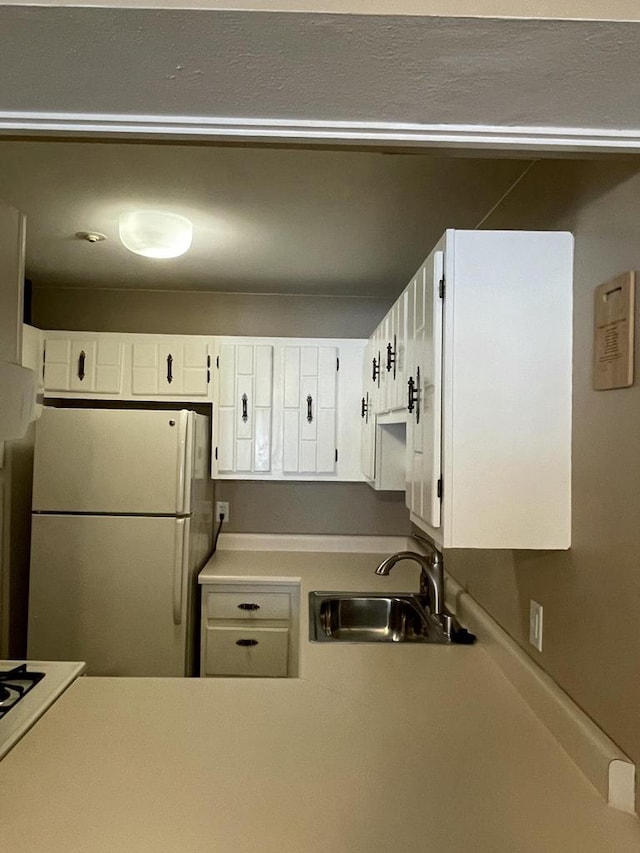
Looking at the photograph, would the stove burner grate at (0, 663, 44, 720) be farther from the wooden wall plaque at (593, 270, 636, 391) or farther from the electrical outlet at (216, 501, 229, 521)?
the electrical outlet at (216, 501, 229, 521)

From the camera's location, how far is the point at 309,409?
10.8 ft

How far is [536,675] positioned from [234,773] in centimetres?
77

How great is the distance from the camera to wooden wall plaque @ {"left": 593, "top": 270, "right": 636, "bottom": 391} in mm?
1152

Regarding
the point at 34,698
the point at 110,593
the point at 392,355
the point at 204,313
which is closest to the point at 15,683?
the point at 34,698

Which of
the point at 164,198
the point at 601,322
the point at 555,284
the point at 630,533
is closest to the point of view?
the point at 630,533

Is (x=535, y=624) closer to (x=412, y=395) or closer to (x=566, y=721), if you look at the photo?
(x=566, y=721)

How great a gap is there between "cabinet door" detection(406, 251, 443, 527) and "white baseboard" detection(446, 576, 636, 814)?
1.54 feet

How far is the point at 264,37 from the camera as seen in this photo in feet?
2.07

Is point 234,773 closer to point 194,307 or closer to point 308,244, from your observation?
point 308,244

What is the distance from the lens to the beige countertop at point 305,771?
1.10m

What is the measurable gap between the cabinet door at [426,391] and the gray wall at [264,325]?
5.48ft

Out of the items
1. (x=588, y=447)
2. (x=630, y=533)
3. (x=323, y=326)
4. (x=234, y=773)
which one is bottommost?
(x=234, y=773)

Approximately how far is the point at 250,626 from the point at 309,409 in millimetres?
1130

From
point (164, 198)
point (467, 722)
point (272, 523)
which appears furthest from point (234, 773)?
point (272, 523)
